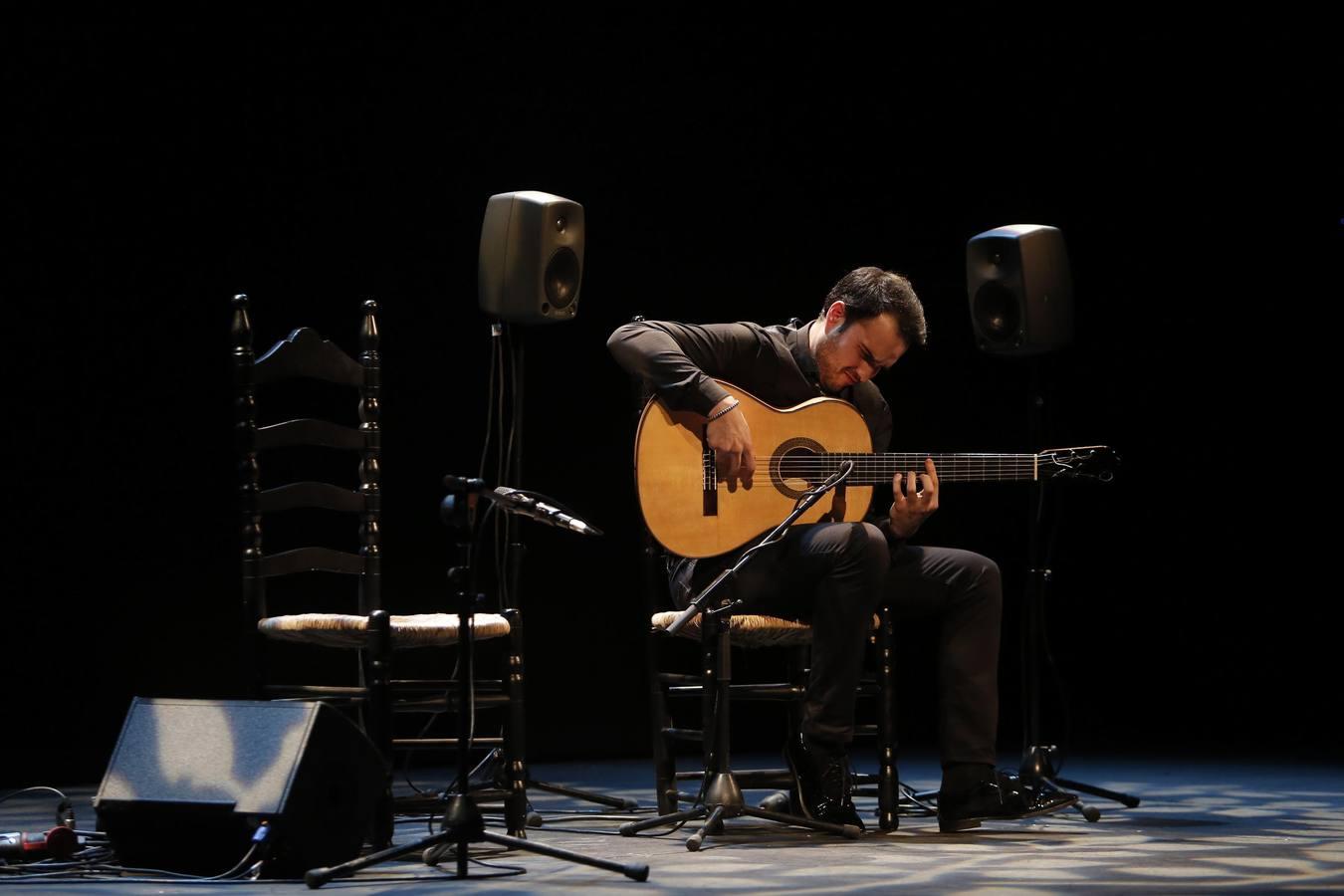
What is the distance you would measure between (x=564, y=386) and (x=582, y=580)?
25.4 inches

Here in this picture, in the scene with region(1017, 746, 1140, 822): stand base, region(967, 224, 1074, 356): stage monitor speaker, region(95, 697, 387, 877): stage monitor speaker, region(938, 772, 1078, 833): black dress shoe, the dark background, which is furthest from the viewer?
the dark background

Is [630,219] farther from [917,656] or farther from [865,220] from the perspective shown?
[917,656]

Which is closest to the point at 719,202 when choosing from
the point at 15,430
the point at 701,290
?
the point at 701,290

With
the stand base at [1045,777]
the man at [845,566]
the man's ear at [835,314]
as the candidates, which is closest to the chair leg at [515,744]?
the man at [845,566]

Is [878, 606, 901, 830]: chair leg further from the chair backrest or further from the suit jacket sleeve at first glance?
the chair backrest

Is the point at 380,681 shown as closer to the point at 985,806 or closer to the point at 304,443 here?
the point at 304,443

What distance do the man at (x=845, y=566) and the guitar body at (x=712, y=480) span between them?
0.04 meters

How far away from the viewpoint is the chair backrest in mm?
3213

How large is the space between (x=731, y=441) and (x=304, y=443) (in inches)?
38.0

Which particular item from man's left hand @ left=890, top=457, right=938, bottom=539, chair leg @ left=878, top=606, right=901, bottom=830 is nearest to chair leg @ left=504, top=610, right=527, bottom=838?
chair leg @ left=878, top=606, right=901, bottom=830

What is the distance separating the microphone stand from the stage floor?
4 cm

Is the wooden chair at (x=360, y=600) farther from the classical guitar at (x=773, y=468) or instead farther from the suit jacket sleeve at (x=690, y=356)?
the suit jacket sleeve at (x=690, y=356)

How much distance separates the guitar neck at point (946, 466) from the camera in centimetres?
343

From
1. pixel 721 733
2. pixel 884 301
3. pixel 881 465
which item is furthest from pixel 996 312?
pixel 721 733
